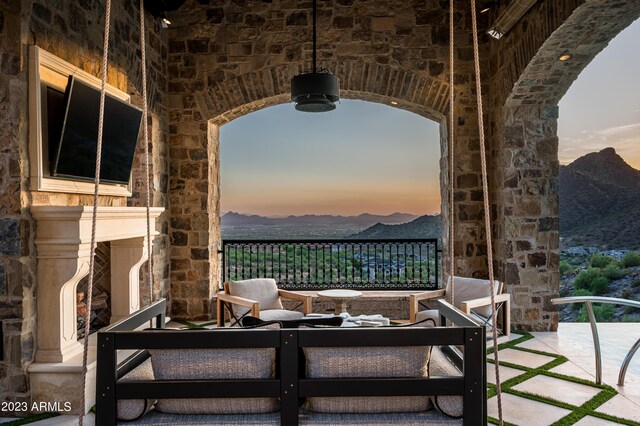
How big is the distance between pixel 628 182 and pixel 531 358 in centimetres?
512

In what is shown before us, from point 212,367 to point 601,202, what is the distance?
8340mm

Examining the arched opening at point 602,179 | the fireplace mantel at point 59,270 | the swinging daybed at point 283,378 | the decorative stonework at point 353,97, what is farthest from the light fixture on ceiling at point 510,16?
the fireplace mantel at point 59,270

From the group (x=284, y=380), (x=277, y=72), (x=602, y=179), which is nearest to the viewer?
(x=284, y=380)

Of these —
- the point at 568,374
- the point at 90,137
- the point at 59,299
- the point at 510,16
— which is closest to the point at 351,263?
the point at 568,374

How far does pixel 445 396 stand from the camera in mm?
1856

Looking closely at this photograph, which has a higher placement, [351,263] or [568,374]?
[351,263]

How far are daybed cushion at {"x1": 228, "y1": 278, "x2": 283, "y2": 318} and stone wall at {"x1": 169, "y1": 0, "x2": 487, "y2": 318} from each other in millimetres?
1107

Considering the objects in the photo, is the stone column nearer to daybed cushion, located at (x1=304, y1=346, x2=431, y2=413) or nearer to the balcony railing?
the balcony railing

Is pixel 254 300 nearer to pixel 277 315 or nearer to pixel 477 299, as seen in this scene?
pixel 277 315

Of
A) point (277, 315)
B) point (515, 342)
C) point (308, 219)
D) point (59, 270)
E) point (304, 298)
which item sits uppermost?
point (308, 219)

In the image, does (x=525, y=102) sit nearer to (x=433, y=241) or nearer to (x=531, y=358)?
(x=433, y=241)

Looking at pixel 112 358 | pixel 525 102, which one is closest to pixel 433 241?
pixel 525 102

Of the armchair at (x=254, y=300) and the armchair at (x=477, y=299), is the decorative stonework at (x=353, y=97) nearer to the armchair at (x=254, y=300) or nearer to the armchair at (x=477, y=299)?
the armchair at (x=477, y=299)

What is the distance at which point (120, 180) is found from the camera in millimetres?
4391
